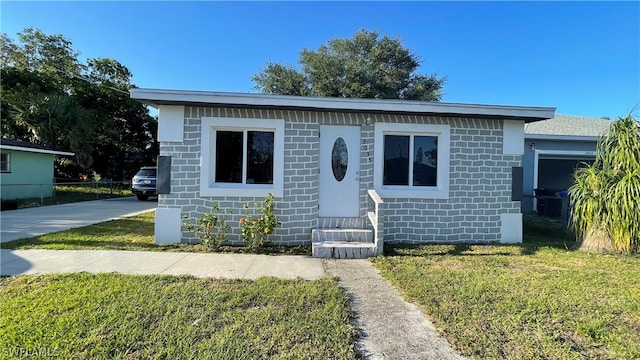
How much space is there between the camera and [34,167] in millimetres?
16094

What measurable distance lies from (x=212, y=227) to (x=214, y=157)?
1.41 m

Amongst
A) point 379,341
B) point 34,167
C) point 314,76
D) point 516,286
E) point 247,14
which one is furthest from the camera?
point 314,76

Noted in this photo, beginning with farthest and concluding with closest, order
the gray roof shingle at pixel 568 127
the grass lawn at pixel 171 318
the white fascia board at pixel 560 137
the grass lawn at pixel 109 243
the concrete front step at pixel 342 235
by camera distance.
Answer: the gray roof shingle at pixel 568 127 → the white fascia board at pixel 560 137 → the concrete front step at pixel 342 235 → the grass lawn at pixel 109 243 → the grass lawn at pixel 171 318

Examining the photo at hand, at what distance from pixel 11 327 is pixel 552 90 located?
23039 mm

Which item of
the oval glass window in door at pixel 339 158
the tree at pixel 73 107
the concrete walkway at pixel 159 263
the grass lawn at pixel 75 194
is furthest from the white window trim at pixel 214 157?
the tree at pixel 73 107

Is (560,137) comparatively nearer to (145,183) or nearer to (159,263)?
(159,263)

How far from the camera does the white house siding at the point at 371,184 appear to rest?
667cm

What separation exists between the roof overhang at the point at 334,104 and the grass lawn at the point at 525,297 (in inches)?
108

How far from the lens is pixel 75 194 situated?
1794 cm

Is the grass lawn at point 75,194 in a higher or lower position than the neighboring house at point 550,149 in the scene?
lower

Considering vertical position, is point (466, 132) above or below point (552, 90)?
below

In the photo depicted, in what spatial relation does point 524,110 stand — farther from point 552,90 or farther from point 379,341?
point 552,90

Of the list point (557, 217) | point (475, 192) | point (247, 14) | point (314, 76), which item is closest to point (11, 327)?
point (475, 192)

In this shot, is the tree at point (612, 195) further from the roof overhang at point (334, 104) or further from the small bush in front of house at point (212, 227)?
the small bush in front of house at point (212, 227)
